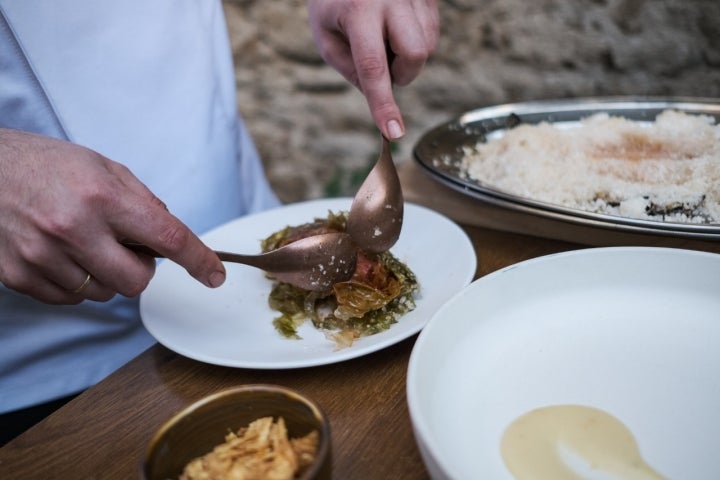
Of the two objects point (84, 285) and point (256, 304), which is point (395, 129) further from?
point (84, 285)

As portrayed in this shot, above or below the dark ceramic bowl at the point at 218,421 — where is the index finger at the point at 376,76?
above

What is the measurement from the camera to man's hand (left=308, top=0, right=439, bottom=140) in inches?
38.2

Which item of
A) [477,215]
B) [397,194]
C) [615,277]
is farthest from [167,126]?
[615,277]

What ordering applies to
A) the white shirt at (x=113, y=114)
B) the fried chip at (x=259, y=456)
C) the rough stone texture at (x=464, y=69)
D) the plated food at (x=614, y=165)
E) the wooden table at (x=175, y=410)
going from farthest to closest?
the rough stone texture at (x=464, y=69), the white shirt at (x=113, y=114), the plated food at (x=614, y=165), the wooden table at (x=175, y=410), the fried chip at (x=259, y=456)

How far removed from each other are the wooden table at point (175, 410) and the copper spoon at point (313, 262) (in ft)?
0.45

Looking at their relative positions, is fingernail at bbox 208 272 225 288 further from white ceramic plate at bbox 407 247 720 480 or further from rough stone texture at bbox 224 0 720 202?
rough stone texture at bbox 224 0 720 202

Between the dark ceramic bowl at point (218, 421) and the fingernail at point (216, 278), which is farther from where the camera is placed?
the fingernail at point (216, 278)

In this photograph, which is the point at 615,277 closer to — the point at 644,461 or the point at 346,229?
the point at 644,461

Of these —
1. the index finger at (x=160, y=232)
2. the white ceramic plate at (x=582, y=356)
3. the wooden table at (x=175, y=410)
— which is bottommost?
the wooden table at (x=175, y=410)

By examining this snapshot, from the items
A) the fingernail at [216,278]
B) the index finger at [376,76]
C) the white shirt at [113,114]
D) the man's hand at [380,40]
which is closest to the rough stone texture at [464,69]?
the man's hand at [380,40]

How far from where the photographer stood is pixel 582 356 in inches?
26.8

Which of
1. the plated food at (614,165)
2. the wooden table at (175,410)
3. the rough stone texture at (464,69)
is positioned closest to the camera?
the wooden table at (175,410)

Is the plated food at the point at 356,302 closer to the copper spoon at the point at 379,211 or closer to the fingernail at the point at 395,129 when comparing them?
the copper spoon at the point at 379,211

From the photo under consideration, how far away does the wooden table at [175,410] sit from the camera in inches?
25.8
